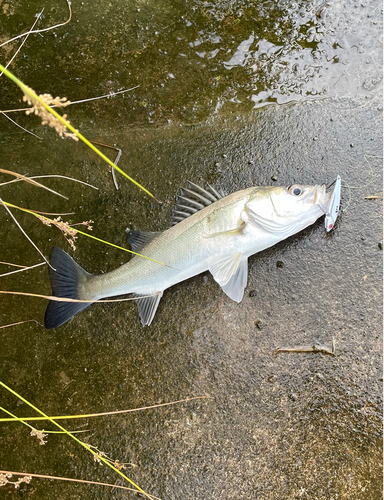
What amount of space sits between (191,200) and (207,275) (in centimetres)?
60

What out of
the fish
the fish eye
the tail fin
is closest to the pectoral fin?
the fish

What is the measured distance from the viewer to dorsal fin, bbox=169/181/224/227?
2.84 metres

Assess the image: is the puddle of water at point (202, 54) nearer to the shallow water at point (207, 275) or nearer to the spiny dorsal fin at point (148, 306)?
the shallow water at point (207, 275)

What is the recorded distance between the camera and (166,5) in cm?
315

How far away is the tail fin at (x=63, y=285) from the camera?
2818 millimetres

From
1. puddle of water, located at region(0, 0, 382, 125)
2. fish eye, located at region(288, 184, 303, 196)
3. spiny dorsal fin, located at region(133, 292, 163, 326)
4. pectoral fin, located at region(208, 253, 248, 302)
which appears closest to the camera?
fish eye, located at region(288, 184, 303, 196)

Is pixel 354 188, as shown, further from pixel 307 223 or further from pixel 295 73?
pixel 295 73

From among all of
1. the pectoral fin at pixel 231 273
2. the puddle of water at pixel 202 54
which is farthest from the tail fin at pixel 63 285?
the puddle of water at pixel 202 54

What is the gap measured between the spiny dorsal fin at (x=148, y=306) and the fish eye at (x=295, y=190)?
3.98 ft

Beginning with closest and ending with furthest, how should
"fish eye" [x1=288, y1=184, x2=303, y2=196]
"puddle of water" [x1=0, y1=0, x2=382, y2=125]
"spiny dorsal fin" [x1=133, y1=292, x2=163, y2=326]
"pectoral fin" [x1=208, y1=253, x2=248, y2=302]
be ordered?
1. "fish eye" [x1=288, y1=184, x2=303, y2=196]
2. "pectoral fin" [x1=208, y1=253, x2=248, y2=302]
3. "spiny dorsal fin" [x1=133, y1=292, x2=163, y2=326]
4. "puddle of water" [x1=0, y1=0, x2=382, y2=125]

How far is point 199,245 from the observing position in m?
2.67

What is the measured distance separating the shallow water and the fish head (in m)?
0.26

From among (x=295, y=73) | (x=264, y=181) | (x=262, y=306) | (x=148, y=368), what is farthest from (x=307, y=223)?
(x=148, y=368)

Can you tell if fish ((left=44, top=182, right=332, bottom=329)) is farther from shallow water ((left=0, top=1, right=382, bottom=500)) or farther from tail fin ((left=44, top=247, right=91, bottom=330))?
shallow water ((left=0, top=1, right=382, bottom=500))
